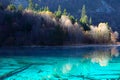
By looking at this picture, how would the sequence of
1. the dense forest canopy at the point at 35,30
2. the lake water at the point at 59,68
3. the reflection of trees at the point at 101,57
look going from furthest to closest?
the dense forest canopy at the point at 35,30 → the reflection of trees at the point at 101,57 → the lake water at the point at 59,68

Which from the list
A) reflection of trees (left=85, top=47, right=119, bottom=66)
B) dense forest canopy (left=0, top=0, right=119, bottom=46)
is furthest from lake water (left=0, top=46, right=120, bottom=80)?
dense forest canopy (left=0, top=0, right=119, bottom=46)

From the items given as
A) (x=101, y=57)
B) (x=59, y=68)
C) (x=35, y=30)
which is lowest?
(x=59, y=68)

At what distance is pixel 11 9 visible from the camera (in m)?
98.7

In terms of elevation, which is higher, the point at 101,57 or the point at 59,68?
the point at 101,57

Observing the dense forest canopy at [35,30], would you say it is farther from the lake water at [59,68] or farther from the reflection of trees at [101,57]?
the lake water at [59,68]

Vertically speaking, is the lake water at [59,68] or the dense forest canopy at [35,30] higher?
the dense forest canopy at [35,30]

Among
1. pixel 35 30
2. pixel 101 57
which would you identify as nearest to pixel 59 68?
pixel 101 57

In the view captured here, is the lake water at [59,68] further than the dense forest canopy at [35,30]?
No

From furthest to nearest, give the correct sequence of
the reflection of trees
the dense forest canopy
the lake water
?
the dense forest canopy
the reflection of trees
the lake water

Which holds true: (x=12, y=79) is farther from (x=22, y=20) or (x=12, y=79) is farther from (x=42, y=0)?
(x=42, y=0)

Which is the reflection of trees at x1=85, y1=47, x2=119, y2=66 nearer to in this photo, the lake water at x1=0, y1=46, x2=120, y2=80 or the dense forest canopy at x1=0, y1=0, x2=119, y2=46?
the lake water at x1=0, y1=46, x2=120, y2=80

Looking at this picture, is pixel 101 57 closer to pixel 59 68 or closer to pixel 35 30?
pixel 59 68

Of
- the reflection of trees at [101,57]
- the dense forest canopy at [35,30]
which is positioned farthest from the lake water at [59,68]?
the dense forest canopy at [35,30]

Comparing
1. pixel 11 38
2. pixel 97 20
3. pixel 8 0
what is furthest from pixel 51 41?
pixel 97 20
